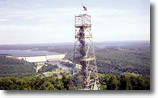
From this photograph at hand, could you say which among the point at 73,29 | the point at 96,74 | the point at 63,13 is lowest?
the point at 96,74

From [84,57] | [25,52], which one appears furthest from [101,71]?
[25,52]

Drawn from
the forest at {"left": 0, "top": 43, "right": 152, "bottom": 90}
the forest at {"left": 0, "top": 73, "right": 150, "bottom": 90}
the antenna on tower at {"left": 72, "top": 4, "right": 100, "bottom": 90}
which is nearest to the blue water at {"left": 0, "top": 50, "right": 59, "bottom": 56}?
the forest at {"left": 0, "top": 43, "right": 152, "bottom": 90}

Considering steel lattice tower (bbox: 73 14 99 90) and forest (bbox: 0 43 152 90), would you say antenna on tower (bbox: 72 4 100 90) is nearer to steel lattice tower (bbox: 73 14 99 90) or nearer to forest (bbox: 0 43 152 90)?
steel lattice tower (bbox: 73 14 99 90)

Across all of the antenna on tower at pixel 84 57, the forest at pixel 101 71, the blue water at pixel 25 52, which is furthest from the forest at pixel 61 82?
the blue water at pixel 25 52

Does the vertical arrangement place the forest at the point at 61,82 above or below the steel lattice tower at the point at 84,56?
below

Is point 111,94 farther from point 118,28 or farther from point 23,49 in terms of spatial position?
point 23,49

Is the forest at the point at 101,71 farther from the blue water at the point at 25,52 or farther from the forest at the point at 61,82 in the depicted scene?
the blue water at the point at 25,52

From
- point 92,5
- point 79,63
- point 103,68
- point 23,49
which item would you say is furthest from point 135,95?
point 23,49

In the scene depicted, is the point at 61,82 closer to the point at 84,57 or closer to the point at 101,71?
the point at 84,57
